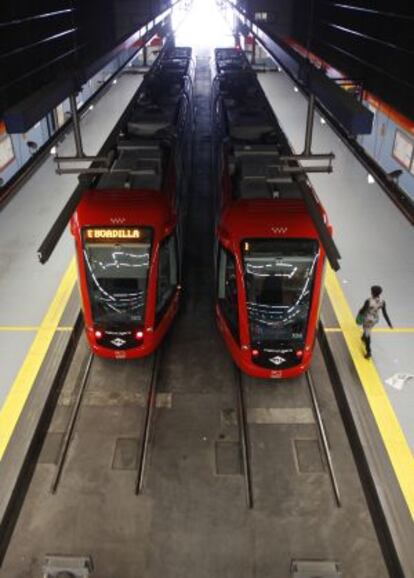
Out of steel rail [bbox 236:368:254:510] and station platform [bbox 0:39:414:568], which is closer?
steel rail [bbox 236:368:254:510]

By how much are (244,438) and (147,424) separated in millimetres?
1497

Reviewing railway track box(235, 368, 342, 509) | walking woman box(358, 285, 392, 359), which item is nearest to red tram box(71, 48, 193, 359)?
railway track box(235, 368, 342, 509)

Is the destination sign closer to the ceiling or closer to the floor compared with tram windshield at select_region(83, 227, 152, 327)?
closer to the ceiling

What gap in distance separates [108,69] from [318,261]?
26.8 meters

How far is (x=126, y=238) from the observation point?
7895mm

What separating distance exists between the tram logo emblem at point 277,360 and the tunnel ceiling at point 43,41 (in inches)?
198

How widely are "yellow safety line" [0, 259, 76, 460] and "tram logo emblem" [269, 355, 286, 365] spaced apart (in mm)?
3970

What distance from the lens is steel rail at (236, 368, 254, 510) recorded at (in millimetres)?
6715

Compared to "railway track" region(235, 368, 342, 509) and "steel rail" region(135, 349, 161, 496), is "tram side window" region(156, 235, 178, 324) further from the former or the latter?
"railway track" region(235, 368, 342, 509)

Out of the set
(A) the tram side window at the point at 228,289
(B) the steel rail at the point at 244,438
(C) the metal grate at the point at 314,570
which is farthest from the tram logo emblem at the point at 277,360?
(C) the metal grate at the point at 314,570

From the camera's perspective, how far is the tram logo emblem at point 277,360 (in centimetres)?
794

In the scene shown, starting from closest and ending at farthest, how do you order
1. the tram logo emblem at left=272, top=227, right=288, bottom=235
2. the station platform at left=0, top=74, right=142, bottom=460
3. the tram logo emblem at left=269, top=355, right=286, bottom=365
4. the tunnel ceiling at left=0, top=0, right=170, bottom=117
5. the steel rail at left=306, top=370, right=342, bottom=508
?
the steel rail at left=306, top=370, right=342, bottom=508, the tram logo emblem at left=272, top=227, right=288, bottom=235, the tram logo emblem at left=269, top=355, right=286, bottom=365, the tunnel ceiling at left=0, top=0, right=170, bottom=117, the station platform at left=0, top=74, right=142, bottom=460

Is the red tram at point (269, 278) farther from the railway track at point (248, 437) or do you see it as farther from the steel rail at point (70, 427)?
the steel rail at point (70, 427)

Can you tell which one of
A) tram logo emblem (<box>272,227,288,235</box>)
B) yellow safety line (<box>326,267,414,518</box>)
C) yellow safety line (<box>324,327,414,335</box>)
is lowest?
yellow safety line (<box>326,267,414,518</box>)
